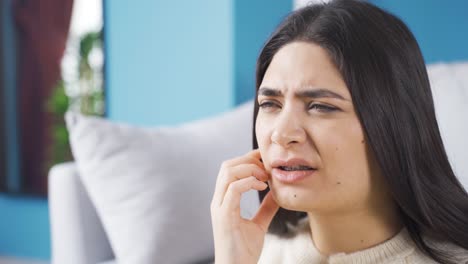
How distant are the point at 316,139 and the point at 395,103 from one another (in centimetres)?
15

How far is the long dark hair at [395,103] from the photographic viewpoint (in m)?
1.01

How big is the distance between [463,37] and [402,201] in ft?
3.93

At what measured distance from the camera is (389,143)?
103 centimetres

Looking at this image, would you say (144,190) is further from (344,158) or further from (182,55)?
(182,55)

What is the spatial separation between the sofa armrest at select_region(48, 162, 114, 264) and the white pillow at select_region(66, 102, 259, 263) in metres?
0.04

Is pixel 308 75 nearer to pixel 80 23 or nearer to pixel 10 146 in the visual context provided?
pixel 80 23

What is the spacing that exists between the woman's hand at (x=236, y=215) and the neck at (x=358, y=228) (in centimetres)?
13

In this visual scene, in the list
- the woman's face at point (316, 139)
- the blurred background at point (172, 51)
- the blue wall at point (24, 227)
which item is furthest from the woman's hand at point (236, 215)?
the blue wall at point (24, 227)

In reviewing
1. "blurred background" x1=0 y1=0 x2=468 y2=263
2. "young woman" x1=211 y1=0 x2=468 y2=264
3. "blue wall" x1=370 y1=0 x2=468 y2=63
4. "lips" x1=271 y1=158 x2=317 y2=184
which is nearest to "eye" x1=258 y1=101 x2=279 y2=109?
"young woman" x1=211 y1=0 x2=468 y2=264

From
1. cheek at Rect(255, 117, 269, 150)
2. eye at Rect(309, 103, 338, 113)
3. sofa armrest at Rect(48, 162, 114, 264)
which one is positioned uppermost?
eye at Rect(309, 103, 338, 113)

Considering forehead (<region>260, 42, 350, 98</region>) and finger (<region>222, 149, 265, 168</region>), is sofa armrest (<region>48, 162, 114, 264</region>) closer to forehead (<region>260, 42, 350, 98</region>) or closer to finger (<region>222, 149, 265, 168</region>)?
finger (<region>222, 149, 265, 168</region>)

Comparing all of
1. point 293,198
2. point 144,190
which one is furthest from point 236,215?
point 144,190

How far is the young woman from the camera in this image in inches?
39.9

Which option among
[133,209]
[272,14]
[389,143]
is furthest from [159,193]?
[272,14]
